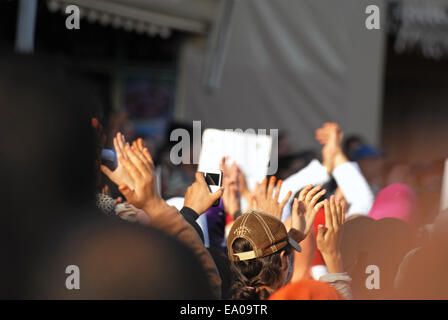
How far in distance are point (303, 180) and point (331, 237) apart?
0.35 meters

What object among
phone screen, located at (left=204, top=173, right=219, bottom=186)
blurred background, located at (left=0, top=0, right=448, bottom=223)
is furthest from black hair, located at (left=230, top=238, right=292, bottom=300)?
blurred background, located at (left=0, top=0, right=448, bottom=223)

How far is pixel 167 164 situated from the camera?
12.8 feet

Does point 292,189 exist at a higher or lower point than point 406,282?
higher

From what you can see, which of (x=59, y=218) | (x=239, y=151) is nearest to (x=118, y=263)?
(x=59, y=218)

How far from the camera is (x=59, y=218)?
1190 millimetres

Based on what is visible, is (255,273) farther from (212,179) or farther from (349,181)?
(349,181)

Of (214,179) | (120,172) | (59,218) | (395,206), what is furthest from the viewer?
(395,206)

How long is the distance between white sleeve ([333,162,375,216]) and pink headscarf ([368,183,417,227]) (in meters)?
0.05

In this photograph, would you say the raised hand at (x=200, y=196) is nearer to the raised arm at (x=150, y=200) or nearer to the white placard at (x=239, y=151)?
the raised arm at (x=150, y=200)
